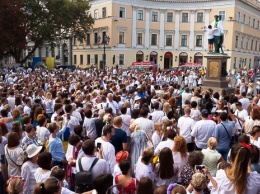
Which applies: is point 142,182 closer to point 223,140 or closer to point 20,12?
point 223,140

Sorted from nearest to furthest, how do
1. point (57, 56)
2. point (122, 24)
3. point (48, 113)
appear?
point (48, 113), point (122, 24), point (57, 56)

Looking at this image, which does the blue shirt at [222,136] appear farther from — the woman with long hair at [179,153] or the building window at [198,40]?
the building window at [198,40]

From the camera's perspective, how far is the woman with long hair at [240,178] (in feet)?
12.9

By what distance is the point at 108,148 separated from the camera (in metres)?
5.57

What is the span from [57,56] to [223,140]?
2292 inches

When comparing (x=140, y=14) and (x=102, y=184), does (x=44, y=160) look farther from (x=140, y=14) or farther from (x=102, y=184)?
(x=140, y=14)

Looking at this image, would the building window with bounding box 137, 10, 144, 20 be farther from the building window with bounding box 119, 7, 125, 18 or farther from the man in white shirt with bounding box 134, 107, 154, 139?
the man in white shirt with bounding box 134, 107, 154, 139

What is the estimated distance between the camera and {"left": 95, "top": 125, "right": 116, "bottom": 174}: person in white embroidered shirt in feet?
18.1

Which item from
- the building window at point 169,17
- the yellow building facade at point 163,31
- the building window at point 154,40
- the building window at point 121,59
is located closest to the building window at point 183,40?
the yellow building facade at point 163,31

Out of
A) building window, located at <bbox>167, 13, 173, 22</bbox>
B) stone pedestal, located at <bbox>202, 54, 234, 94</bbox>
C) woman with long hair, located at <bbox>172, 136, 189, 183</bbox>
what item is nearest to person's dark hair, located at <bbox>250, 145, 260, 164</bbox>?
woman with long hair, located at <bbox>172, 136, 189, 183</bbox>

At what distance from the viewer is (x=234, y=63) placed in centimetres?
5300

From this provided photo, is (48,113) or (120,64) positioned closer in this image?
(48,113)

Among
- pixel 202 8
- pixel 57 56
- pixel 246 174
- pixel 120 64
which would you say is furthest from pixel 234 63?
pixel 246 174

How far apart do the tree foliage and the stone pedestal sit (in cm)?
2470
